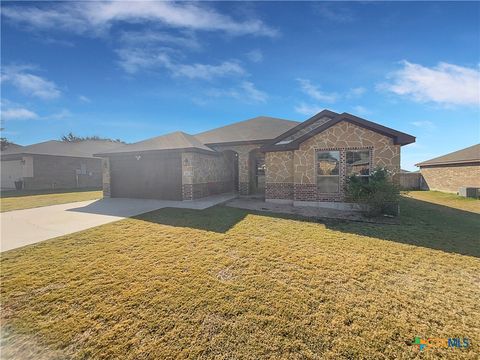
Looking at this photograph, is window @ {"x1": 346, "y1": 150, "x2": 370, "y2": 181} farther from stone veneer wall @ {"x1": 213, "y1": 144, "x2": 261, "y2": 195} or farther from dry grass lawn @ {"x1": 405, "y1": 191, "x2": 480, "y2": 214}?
stone veneer wall @ {"x1": 213, "y1": 144, "x2": 261, "y2": 195}

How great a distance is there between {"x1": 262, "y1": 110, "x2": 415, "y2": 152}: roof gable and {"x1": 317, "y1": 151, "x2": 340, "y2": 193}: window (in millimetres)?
1174

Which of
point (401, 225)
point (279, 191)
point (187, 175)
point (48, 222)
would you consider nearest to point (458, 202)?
point (401, 225)

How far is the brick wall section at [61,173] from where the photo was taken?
819 inches

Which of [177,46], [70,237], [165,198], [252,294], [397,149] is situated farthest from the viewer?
[165,198]

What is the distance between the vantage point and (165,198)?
40.8 ft

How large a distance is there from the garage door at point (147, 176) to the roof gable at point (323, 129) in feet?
18.4

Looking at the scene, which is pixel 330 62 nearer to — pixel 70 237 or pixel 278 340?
pixel 278 340

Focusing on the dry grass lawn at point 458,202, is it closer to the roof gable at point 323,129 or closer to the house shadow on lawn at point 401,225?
the house shadow on lawn at point 401,225

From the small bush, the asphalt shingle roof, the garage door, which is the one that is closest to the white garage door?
the garage door

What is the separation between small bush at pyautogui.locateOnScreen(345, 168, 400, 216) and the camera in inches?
316

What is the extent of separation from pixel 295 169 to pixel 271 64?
6.31 metres

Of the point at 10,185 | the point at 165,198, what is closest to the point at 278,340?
the point at 165,198

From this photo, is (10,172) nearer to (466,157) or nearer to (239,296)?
(239,296)
